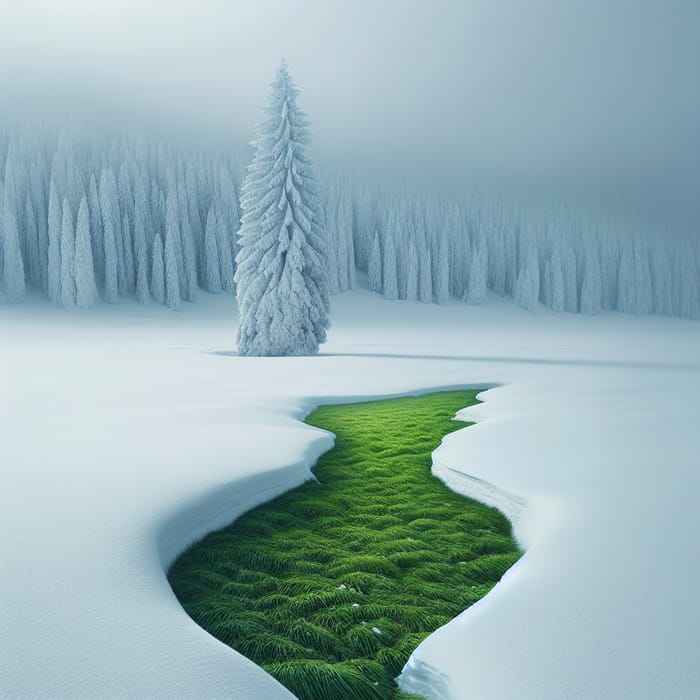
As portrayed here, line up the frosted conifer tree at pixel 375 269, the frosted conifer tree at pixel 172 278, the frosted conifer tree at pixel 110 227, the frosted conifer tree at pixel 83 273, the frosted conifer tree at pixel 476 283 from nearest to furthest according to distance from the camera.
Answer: the frosted conifer tree at pixel 83 273 → the frosted conifer tree at pixel 110 227 → the frosted conifer tree at pixel 172 278 → the frosted conifer tree at pixel 375 269 → the frosted conifer tree at pixel 476 283

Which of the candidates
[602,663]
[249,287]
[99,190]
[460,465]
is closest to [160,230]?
[99,190]

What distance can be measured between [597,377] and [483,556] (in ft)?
36.5

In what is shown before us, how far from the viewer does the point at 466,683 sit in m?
3.03

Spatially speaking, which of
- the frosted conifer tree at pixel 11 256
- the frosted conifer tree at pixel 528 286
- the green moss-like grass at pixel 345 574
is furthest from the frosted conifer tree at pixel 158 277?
the green moss-like grass at pixel 345 574

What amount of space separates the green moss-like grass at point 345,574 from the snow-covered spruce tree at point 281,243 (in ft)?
50.8

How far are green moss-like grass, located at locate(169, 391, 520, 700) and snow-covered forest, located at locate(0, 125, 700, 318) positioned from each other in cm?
4153

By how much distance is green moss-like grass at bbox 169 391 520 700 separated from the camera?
349 centimetres

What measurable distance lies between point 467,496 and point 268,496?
82.4 inches

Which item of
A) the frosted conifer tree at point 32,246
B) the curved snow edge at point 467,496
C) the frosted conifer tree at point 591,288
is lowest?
the frosted conifer tree at point 591,288

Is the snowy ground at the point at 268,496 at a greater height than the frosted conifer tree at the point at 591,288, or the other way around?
the snowy ground at the point at 268,496

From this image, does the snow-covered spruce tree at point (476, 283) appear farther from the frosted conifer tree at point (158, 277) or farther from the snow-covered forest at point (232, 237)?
the frosted conifer tree at point (158, 277)

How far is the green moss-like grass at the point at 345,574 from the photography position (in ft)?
11.4

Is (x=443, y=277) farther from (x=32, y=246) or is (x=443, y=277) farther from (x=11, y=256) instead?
(x=11, y=256)

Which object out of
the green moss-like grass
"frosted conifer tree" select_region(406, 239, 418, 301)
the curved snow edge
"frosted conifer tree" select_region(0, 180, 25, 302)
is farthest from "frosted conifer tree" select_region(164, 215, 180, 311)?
the green moss-like grass
